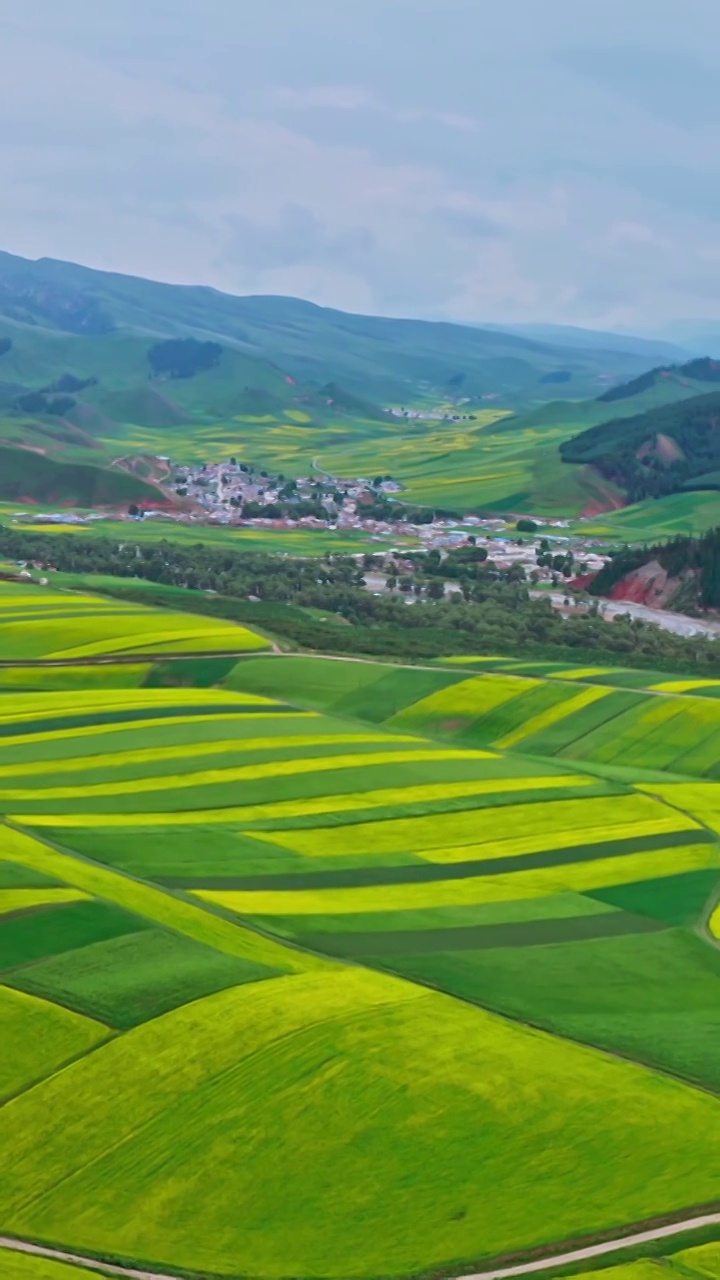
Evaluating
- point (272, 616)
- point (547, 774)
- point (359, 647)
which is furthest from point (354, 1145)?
point (272, 616)

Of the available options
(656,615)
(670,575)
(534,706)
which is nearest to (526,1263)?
(534,706)

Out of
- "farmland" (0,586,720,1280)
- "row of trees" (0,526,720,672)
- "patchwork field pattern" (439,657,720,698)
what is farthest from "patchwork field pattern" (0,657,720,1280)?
"row of trees" (0,526,720,672)

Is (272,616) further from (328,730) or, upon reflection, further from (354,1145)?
(354,1145)

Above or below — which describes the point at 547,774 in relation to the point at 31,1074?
above

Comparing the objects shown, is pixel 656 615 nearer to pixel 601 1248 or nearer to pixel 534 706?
pixel 534 706

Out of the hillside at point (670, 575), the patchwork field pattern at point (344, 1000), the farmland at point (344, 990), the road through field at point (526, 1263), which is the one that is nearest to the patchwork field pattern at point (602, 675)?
the farmland at point (344, 990)
